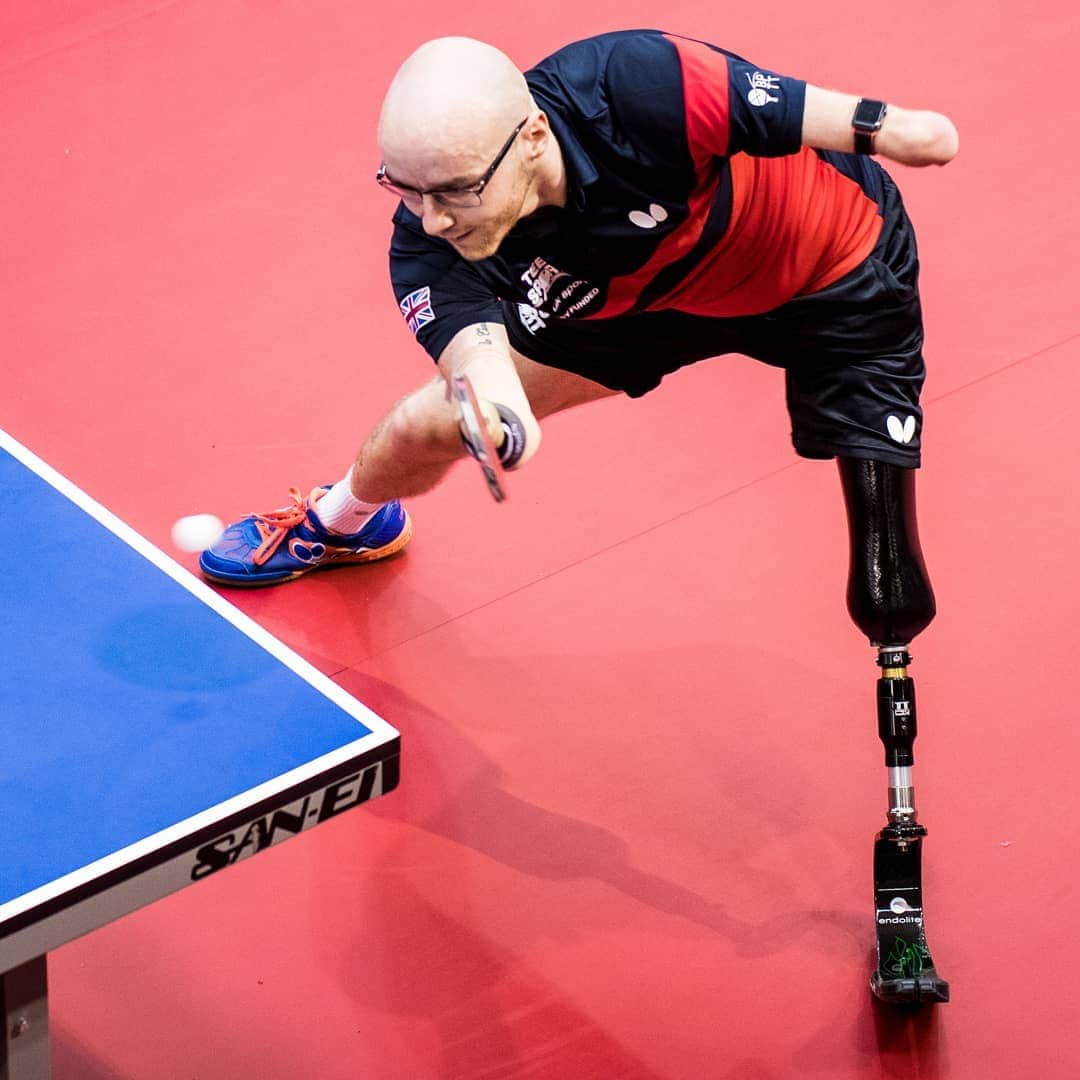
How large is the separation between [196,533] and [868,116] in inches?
85.0

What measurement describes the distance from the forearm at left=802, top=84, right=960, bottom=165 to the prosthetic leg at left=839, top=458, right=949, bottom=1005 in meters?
0.61

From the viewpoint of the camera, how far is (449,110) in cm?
269

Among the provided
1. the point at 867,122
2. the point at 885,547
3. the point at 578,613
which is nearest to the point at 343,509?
the point at 578,613

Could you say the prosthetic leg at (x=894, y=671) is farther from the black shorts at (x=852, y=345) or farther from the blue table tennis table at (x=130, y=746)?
the blue table tennis table at (x=130, y=746)

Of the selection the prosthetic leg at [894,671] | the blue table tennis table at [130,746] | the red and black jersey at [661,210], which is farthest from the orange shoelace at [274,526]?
the prosthetic leg at [894,671]

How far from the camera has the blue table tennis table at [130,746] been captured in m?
2.40

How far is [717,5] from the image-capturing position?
6379mm

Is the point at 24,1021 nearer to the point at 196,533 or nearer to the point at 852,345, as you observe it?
the point at 852,345

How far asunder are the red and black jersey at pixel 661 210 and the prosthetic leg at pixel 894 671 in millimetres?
392

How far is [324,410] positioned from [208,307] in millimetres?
594

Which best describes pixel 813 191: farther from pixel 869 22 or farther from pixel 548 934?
pixel 869 22

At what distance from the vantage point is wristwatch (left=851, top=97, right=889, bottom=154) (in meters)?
2.86

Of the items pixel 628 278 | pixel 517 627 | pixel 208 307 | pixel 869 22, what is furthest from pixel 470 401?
pixel 869 22

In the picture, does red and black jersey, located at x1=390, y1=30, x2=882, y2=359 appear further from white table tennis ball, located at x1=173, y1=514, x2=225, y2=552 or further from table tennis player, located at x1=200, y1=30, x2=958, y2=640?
white table tennis ball, located at x1=173, y1=514, x2=225, y2=552
